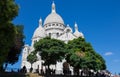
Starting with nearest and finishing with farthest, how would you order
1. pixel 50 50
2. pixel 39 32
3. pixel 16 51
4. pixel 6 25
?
pixel 6 25
pixel 16 51
pixel 50 50
pixel 39 32

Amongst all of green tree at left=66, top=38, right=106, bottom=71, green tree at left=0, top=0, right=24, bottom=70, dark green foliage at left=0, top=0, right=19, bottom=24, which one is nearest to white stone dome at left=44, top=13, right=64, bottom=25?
green tree at left=66, top=38, right=106, bottom=71

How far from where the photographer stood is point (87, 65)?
39.8m

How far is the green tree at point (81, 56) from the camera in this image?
3966 centimetres

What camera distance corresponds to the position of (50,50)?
39250mm

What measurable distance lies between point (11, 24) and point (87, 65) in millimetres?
18713

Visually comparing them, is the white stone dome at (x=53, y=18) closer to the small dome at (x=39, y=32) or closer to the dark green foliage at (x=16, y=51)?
the small dome at (x=39, y=32)

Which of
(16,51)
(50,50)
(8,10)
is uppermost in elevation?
(8,10)

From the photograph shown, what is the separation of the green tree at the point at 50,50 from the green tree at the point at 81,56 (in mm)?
1770

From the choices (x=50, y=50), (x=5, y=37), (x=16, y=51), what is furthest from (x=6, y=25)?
(x=50, y=50)

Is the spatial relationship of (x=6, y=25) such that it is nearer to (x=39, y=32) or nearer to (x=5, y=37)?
(x=5, y=37)

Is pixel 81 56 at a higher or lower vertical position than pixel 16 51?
lower

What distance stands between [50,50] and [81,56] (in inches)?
205

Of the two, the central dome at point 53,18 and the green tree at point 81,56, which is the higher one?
the central dome at point 53,18

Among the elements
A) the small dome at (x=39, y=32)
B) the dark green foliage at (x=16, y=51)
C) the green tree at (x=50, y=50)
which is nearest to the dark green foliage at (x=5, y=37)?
the dark green foliage at (x=16, y=51)
